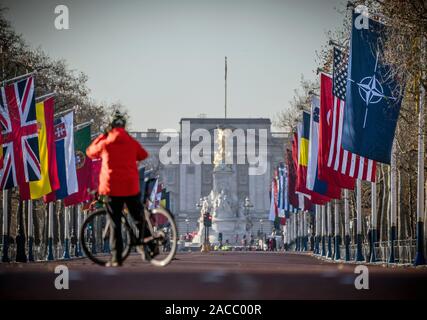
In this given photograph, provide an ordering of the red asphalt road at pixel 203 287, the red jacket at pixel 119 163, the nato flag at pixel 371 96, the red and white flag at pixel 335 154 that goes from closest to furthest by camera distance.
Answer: the red asphalt road at pixel 203 287 < the red jacket at pixel 119 163 < the nato flag at pixel 371 96 < the red and white flag at pixel 335 154

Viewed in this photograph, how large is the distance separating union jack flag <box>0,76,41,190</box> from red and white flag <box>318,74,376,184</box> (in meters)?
10.1

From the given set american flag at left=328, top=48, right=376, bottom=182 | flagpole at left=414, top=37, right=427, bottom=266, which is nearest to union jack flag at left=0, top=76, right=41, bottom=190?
american flag at left=328, top=48, right=376, bottom=182

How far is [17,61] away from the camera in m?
53.2

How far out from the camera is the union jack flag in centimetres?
4028

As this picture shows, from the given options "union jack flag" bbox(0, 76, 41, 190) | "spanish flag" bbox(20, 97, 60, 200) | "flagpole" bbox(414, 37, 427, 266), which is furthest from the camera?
"spanish flag" bbox(20, 97, 60, 200)

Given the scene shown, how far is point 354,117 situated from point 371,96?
887mm

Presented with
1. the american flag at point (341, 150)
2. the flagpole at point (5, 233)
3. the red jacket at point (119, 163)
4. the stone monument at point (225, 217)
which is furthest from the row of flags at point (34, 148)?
the stone monument at point (225, 217)

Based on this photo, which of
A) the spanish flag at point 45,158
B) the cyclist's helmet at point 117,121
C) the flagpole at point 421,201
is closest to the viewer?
the cyclist's helmet at point 117,121

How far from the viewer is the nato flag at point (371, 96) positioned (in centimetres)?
3403

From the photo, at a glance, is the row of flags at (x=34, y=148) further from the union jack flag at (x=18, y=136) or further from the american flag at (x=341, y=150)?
the american flag at (x=341, y=150)

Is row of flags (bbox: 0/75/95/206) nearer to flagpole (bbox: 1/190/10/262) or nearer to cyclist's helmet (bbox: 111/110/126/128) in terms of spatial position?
flagpole (bbox: 1/190/10/262)

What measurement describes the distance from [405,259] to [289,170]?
35001 millimetres

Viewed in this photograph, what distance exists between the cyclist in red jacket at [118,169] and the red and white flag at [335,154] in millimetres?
22314

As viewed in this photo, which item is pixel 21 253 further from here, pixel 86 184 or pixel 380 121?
pixel 380 121
